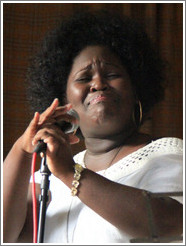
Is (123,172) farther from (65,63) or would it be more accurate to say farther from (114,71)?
(65,63)

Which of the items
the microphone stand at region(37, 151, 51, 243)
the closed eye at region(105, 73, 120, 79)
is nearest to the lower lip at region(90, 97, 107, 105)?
the closed eye at region(105, 73, 120, 79)

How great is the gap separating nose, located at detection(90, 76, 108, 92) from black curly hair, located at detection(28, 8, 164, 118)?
20 cm

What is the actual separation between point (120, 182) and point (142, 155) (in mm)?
111

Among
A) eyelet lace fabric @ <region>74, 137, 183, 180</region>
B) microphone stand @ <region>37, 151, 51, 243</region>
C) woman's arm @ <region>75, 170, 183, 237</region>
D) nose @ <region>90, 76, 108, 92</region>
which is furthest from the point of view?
nose @ <region>90, 76, 108, 92</region>

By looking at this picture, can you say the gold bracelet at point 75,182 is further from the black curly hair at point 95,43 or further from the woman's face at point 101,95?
the black curly hair at point 95,43

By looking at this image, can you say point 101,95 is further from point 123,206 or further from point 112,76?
point 123,206

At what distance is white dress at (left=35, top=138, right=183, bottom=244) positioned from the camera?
1.04m

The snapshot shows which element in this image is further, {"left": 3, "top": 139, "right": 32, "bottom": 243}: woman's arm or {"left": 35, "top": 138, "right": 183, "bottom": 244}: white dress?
{"left": 3, "top": 139, "right": 32, "bottom": 243}: woman's arm

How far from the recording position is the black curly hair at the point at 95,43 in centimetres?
148

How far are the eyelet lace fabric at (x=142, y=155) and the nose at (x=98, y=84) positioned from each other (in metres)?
0.23

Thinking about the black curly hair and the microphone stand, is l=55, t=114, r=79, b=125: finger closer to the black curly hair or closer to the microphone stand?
the microphone stand

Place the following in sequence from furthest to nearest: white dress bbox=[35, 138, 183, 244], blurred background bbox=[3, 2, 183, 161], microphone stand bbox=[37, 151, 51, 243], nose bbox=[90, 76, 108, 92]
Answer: blurred background bbox=[3, 2, 183, 161] < nose bbox=[90, 76, 108, 92] < white dress bbox=[35, 138, 183, 244] < microphone stand bbox=[37, 151, 51, 243]

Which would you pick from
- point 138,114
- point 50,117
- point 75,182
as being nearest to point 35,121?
point 50,117

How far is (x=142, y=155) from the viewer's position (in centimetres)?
119
